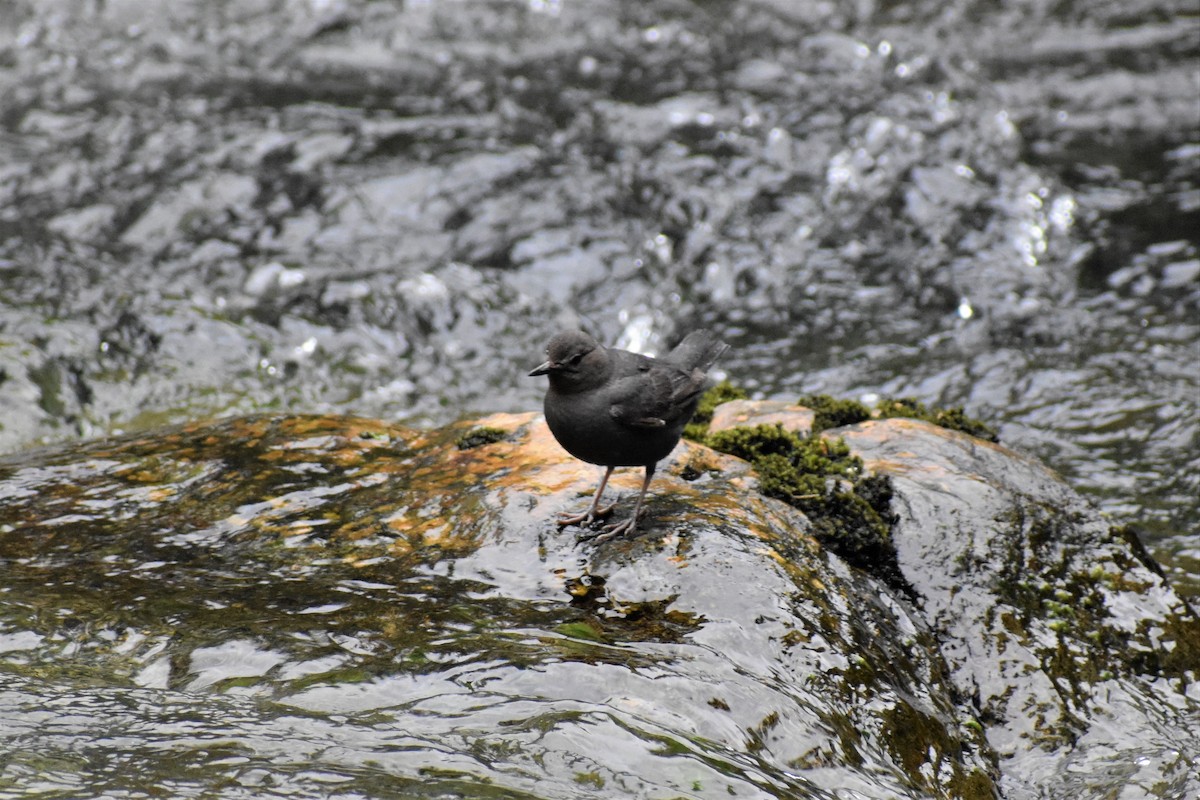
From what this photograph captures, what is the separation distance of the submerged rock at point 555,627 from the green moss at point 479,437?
0.01 m

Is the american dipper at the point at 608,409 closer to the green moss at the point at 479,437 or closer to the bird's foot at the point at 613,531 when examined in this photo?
the bird's foot at the point at 613,531

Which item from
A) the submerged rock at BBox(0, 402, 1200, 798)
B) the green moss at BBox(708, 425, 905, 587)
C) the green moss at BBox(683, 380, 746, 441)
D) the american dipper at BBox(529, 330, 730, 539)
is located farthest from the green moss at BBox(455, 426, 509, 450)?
the green moss at BBox(708, 425, 905, 587)

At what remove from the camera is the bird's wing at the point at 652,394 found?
4773mm

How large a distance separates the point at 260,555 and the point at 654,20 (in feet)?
38.0

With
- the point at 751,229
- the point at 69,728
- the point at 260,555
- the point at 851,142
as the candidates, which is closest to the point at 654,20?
the point at 851,142

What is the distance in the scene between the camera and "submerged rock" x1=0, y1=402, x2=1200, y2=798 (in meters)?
3.50

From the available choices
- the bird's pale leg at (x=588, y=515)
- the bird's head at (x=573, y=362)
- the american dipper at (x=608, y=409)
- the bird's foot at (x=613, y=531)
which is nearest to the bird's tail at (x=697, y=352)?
the american dipper at (x=608, y=409)

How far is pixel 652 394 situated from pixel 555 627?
4.10ft

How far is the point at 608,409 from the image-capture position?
4.78m

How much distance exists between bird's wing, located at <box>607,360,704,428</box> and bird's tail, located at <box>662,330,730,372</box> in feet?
0.60

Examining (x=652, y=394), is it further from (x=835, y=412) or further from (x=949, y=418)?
(x=949, y=418)

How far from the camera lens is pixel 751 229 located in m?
10.6

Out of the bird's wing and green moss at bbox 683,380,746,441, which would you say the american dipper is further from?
green moss at bbox 683,380,746,441

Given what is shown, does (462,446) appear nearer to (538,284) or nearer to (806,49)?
(538,284)
